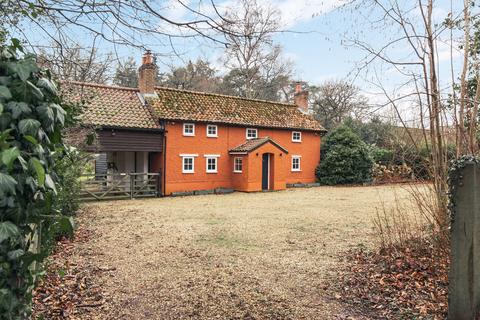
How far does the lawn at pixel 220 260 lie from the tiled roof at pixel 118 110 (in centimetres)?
603

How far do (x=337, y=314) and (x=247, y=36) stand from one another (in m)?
3.41

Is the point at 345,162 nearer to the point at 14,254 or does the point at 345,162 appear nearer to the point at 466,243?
the point at 466,243

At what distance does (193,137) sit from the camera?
794 inches

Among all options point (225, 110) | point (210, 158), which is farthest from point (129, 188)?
point (225, 110)

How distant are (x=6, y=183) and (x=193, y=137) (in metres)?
18.5

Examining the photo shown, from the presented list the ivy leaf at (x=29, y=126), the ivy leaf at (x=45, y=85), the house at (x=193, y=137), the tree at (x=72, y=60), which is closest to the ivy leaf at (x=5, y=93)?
the ivy leaf at (x=29, y=126)

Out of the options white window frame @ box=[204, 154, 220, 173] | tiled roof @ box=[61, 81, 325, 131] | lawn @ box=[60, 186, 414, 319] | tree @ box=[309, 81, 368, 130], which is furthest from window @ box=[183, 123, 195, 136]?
tree @ box=[309, 81, 368, 130]

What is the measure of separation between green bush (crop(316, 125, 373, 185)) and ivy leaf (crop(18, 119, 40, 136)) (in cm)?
→ 2426

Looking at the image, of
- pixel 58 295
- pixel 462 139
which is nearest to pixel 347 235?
pixel 462 139

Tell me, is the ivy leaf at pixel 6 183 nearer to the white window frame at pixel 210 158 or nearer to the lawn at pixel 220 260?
the lawn at pixel 220 260

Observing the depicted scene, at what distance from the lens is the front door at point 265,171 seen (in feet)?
70.8

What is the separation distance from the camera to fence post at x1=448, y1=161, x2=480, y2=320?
3467mm

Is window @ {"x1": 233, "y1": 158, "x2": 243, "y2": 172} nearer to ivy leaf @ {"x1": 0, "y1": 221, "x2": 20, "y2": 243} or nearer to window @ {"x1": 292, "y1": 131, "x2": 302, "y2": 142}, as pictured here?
window @ {"x1": 292, "y1": 131, "x2": 302, "y2": 142}

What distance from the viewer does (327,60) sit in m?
5.47
